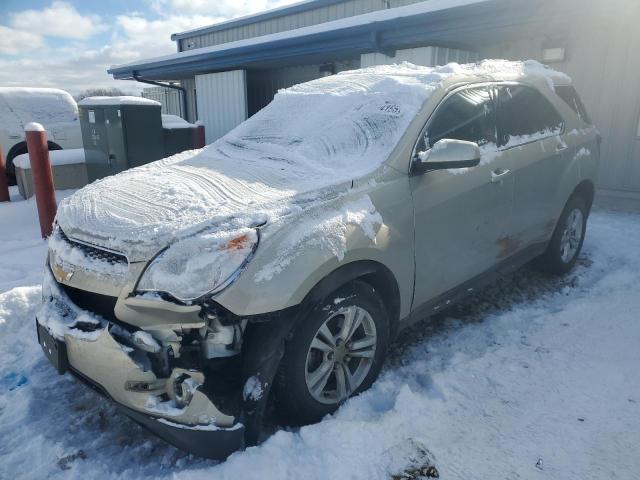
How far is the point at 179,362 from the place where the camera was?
2.11 metres

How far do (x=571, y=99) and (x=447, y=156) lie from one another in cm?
244

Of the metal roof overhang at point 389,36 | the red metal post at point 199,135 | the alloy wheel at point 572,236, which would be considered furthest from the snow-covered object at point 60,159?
the alloy wheel at point 572,236

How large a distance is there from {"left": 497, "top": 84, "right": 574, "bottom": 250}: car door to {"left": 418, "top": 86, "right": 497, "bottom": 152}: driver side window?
128mm

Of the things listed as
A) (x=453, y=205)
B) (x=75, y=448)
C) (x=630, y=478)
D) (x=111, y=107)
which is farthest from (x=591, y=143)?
(x=111, y=107)

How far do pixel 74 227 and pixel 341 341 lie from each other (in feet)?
4.76

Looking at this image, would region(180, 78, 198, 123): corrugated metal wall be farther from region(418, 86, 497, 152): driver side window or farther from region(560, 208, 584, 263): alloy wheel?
region(418, 86, 497, 152): driver side window

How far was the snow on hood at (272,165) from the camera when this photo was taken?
233 centimetres

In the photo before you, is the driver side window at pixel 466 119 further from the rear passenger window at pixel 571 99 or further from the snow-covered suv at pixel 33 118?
the snow-covered suv at pixel 33 118

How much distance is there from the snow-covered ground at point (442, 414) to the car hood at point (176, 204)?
1012mm

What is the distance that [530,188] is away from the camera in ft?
12.5

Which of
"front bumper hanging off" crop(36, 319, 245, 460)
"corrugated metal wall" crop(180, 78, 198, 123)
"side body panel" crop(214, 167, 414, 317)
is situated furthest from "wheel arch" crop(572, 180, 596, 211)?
"corrugated metal wall" crop(180, 78, 198, 123)

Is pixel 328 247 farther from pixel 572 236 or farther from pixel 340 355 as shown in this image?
pixel 572 236

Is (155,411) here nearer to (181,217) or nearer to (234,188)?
(181,217)

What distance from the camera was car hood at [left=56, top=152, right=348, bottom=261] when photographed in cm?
223
